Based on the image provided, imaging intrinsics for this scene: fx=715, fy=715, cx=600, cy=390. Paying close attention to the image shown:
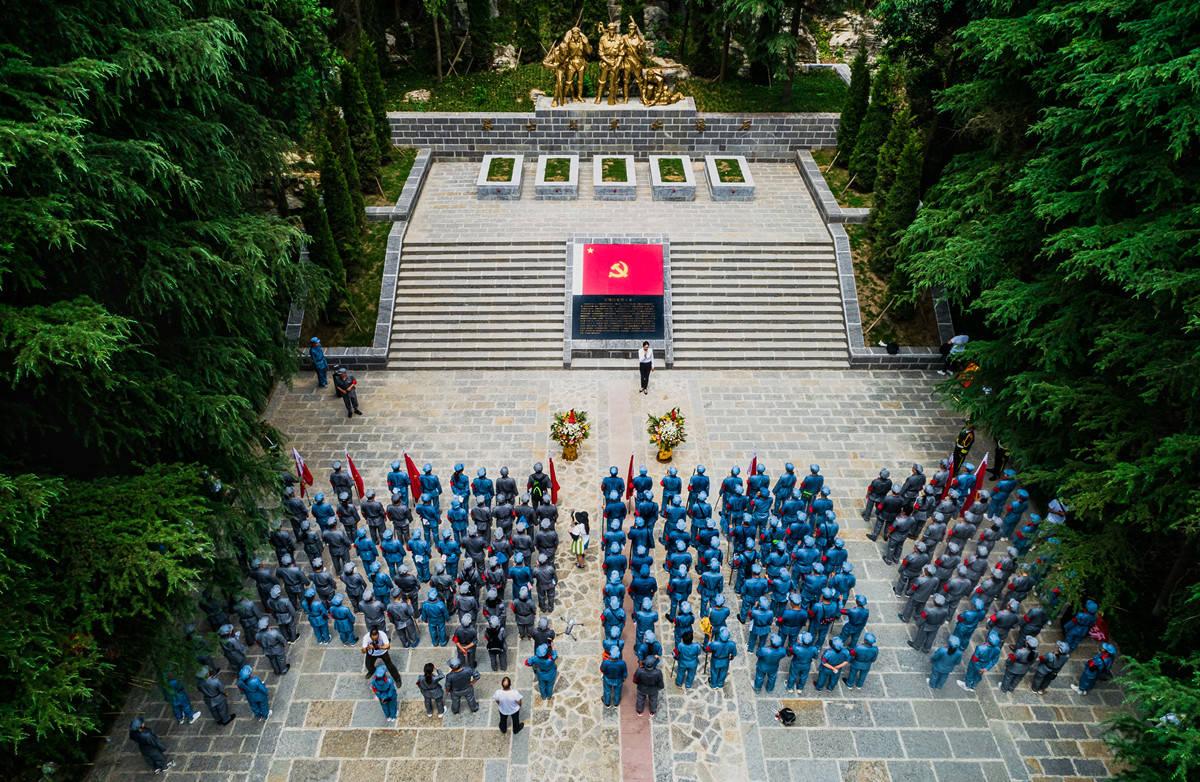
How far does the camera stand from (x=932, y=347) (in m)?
19.1

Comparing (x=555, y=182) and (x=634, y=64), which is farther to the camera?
(x=634, y=64)

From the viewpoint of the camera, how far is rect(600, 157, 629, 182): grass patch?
78.9 feet

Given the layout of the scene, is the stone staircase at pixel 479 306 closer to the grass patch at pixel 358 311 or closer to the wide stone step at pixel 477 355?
the wide stone step at pixel 477 355

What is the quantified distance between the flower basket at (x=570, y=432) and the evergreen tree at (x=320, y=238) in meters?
6.47

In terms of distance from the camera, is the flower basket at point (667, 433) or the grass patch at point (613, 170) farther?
the grass patch at point (613, 170)

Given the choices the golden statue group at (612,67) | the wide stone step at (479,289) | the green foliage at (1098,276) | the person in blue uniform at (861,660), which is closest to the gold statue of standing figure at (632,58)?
the golden statue group at (612,67)

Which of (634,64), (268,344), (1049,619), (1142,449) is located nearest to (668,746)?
(1049,619)

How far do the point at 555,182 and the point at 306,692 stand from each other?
17.0 m

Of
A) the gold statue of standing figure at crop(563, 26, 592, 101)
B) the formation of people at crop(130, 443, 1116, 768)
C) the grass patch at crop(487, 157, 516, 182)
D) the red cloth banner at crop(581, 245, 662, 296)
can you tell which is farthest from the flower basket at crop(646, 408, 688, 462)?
the gold statue of standing figure at crop(563, 26, 592, 101)

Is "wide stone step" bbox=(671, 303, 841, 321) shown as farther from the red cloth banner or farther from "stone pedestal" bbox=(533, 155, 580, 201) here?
"stone pedestal" bbox=(533, 155, 580, 201)

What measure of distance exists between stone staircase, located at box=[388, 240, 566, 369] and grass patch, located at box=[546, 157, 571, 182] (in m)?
3.55

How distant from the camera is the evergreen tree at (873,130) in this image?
73.1 ft

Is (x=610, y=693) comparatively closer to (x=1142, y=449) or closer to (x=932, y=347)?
(x=1142, y=449)

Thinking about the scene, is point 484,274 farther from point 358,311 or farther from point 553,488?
point 553,488
